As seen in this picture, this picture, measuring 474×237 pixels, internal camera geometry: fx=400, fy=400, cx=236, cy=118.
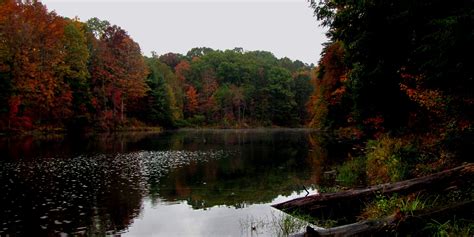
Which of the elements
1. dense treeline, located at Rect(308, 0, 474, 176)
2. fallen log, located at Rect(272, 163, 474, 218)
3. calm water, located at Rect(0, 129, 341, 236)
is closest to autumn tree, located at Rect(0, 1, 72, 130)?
calm water, located at Rect(0, 129, 341, 236)

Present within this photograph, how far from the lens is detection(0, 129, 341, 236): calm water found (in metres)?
11.8

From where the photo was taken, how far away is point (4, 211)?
516 inches

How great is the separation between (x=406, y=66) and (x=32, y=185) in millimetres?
16874

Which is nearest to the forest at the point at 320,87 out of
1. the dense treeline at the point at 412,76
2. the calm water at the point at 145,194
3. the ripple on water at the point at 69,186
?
the dense treeline at the point at 412,76

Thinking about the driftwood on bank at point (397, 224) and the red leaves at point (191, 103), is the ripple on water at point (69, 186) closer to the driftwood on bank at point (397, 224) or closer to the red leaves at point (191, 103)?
the driftwood on bank at point (397, 224)

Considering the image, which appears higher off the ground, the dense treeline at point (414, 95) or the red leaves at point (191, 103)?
the red leaves at point (191, 103)

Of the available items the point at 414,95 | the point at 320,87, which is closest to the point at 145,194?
the point at 414,95

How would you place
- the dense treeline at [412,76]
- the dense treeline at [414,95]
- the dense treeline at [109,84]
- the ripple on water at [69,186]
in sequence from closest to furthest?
the dense treeline at [414,95]
the dense treeline at [412,76]
the ripple on water at [69,186]
the dense treeline at [109,84]

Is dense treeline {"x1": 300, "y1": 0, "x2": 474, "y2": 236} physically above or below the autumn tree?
below

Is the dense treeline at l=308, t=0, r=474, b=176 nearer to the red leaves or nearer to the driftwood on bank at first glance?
the driftwood on bank

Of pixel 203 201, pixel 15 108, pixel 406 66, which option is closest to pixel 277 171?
pixel 203 201

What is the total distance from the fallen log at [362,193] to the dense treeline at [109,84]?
45.2 metres

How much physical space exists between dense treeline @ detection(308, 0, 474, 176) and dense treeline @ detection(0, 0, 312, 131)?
42.8 meters

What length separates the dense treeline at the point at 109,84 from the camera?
49.8 metres
